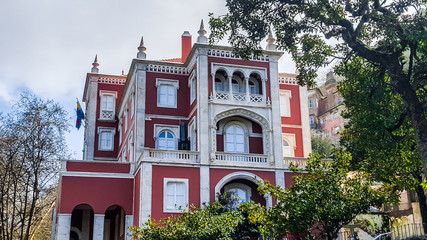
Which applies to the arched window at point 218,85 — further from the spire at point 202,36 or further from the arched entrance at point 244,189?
the arched entrance at point 244,189

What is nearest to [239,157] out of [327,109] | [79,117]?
[79,117]

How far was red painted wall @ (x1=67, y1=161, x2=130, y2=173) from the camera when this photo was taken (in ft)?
92.1

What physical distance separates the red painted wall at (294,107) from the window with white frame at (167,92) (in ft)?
24.4

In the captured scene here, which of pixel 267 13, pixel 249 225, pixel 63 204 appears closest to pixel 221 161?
pixel 249 225

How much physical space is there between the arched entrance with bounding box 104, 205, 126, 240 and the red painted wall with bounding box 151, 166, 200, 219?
23.7 feet

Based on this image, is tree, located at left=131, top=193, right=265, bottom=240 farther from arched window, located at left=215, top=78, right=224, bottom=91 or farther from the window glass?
arched window, located at left=215, top=78, right=224, bottom=91

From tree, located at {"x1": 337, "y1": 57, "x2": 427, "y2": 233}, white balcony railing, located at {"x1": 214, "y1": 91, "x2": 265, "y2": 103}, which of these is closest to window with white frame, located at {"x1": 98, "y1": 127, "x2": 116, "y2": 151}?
white balcony railing, located at {"x1": 214, "y1": 91, "x2": 265, "y2": 103}

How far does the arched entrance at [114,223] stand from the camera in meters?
32.4

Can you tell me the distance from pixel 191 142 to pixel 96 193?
6.08m

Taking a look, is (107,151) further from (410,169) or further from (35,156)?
(410,169)

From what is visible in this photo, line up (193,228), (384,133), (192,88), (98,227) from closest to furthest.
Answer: (384,133)
(193,228)
(98,227)
(192,88)

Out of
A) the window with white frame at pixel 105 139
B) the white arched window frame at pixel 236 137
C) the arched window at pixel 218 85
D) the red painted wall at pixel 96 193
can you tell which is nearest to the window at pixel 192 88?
the arched window at pixel 218 85

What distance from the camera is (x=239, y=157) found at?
27.7m

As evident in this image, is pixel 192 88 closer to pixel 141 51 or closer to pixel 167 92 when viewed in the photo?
pixel 167 92
